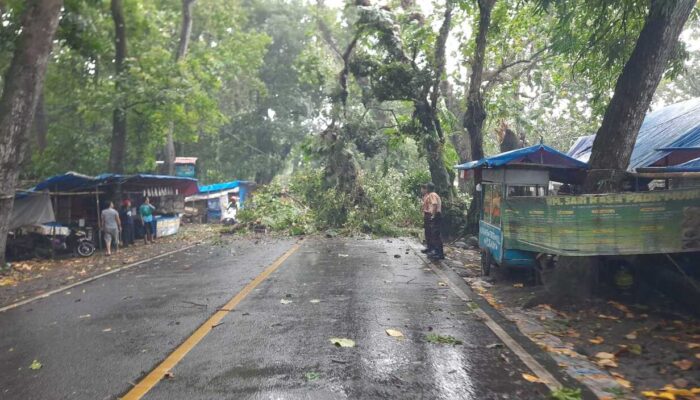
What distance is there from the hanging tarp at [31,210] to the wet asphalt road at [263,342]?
6655 mm

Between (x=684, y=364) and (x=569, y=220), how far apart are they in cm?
281

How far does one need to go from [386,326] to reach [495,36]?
14141mm

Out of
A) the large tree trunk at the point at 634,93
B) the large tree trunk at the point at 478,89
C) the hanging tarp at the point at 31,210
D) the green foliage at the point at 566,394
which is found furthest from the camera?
the hanging tarp at the point at 31,210

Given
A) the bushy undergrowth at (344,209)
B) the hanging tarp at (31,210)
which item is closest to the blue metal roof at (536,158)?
the bushy undergrowth at (344,209)

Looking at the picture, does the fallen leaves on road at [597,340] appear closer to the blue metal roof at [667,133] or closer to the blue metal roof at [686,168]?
the blue metal roof at [686,168]

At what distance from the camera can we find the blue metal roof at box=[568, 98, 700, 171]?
11.4m

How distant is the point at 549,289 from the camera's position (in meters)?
8.01

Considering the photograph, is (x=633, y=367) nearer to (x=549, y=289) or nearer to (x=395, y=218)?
(x=549, y=289)

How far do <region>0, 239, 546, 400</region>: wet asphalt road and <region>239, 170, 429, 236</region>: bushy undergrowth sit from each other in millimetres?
11245

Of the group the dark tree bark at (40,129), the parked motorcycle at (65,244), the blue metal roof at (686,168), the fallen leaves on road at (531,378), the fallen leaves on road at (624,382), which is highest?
the dark tree bark at (40,129)

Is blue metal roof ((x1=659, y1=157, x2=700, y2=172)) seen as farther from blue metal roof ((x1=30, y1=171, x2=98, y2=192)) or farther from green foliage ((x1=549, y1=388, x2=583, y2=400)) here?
blue metal roof ((x1=30, y1=171, x2=98, y2=192))

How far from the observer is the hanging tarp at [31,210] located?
1581 cm

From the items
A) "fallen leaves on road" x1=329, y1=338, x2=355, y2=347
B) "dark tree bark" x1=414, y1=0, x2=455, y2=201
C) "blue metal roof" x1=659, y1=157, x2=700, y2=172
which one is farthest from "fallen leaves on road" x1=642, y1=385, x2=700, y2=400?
"dark tree bark" x1=414, y1=0, x2=455, y2=201

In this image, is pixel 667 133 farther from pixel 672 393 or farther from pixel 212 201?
pixel 212 201
